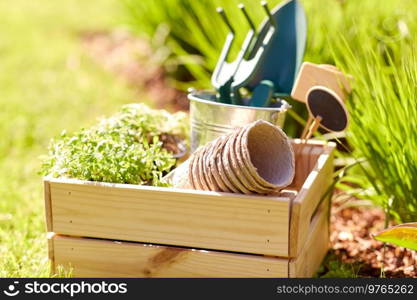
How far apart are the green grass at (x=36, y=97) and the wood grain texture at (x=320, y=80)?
3.06 ft

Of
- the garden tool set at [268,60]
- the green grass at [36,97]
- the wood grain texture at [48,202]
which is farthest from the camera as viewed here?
the green grass at [36,97]

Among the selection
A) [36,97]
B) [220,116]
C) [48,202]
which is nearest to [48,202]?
[48,202]

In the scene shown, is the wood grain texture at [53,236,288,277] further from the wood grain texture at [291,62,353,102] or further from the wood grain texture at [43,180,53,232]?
the wood grain texture at [291,62,353,102]

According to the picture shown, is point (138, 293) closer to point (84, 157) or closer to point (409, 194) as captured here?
point (84, 157)

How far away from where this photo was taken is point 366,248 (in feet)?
7.84

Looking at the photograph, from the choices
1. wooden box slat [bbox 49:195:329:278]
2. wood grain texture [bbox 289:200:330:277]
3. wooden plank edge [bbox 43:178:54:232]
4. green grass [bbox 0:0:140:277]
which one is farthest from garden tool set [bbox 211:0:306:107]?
green grass [bbox 0:0:140:277]

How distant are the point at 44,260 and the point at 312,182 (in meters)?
0.82

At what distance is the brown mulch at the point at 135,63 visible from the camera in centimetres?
413

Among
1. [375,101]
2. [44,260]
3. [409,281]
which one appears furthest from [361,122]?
[44,260]

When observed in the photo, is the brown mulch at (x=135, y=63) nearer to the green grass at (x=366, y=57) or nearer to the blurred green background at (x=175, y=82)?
the blurred green background at (x=175, y=82)

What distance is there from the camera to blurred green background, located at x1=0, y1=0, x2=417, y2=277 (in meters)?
2.15

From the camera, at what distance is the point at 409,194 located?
2.14 metres

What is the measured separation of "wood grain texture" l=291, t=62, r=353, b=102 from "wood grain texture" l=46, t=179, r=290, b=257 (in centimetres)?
50

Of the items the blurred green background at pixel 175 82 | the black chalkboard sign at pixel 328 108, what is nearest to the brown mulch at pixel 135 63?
the blurred green background at pixel 175 82
